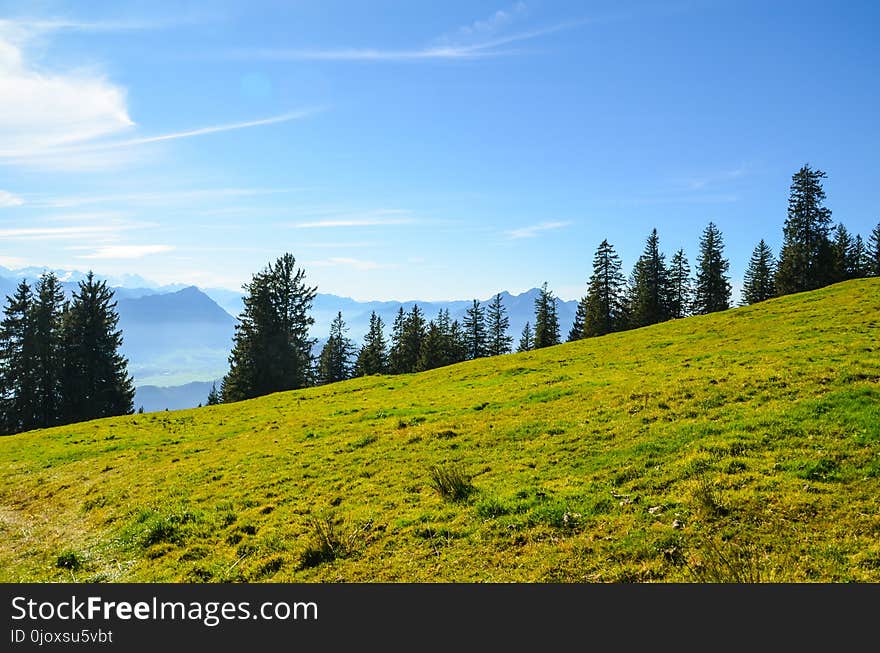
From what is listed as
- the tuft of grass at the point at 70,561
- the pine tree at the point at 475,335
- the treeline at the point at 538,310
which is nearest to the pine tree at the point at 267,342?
the treeline at the point at 538,310

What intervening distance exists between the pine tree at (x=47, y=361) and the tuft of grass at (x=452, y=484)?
2681 inches

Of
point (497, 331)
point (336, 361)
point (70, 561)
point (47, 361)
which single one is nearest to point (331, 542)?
point (70, 561)

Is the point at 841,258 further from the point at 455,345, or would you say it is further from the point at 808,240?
the point at 455,345

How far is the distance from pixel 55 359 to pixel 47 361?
0.84 m

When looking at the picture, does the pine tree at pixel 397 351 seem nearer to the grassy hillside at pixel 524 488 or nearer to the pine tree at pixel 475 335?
the pine tree at pixel 475 335

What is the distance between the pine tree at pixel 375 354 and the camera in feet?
297

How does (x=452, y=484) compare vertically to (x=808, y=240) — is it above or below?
below

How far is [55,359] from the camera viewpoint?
59906mm

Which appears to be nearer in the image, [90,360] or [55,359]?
[55,359]

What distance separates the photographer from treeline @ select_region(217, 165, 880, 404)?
64.9m

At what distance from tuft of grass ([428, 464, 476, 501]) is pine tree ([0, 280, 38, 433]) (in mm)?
69309

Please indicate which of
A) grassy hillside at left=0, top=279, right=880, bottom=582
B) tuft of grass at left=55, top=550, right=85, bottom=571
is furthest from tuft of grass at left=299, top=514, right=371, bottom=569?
tuft of grass at left=55, top=550, right=85, bottom=571

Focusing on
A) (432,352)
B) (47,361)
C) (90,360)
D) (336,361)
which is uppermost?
(336,361)
